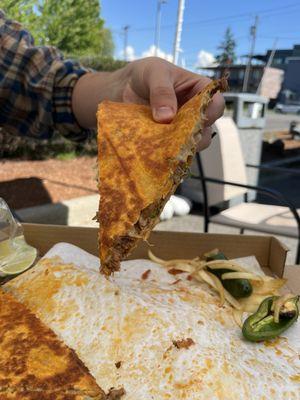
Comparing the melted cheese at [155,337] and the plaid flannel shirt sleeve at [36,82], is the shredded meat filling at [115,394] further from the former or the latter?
the plaid flannel shirt sleeve at [36,82]

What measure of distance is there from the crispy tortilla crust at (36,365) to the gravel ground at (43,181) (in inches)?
148

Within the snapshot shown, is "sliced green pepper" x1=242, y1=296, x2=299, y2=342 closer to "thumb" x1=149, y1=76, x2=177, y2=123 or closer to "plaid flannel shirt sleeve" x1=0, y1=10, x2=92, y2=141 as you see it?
"thumb" x1=149, y1=76, x2=177, y2=123

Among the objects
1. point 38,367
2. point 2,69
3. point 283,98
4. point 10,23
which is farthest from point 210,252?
point 283,98

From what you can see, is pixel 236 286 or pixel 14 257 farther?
pixel 14 257

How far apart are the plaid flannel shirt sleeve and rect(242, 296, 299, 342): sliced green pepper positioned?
5.15 feet

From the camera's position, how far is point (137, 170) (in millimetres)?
1335

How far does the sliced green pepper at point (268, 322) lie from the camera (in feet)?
4.52

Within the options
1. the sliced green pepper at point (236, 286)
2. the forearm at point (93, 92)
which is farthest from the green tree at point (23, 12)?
the sliced green pepper at point (236, 286)

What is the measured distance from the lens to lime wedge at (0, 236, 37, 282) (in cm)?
172

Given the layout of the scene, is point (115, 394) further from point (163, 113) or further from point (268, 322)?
point (163, 113)

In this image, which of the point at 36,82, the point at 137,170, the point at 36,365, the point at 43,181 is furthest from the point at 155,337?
the point at 43,181

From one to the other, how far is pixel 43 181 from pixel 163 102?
14.7ft

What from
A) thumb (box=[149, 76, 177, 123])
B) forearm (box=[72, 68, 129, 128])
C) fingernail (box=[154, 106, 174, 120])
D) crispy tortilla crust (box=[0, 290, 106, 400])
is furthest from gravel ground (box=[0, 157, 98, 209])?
crispy tortilla crust (box=[0, 290, 106, 400])

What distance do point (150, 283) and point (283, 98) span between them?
7.14m
